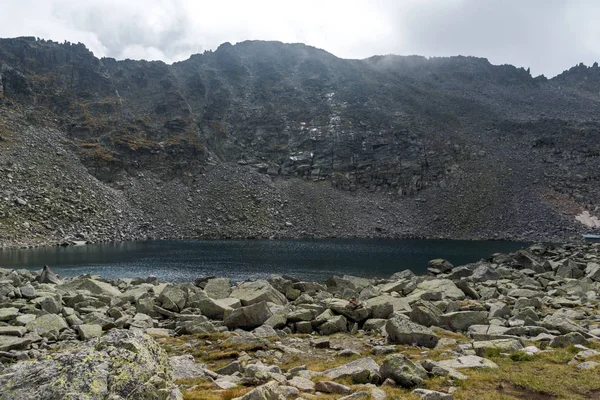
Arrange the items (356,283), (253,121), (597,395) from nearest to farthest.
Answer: (597,395) → (356,283) → (253,121)

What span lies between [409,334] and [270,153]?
128 meters

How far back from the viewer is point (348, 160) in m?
138

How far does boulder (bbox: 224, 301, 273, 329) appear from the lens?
19312 millimetres

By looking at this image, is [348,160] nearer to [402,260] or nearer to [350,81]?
[350,81]

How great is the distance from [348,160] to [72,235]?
86.4 meters

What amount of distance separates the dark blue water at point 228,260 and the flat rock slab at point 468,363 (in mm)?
33740

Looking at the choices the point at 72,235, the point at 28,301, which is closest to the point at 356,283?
the point at 28,301

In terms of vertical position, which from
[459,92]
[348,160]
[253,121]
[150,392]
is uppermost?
[459,92]

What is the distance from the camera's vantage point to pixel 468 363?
38.9 feet

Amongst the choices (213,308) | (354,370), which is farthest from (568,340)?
(213,308)

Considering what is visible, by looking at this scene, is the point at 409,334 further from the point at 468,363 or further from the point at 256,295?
the point at 256,295

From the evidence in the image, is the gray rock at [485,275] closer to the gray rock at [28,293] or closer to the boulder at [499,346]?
the boulder at [499,346]

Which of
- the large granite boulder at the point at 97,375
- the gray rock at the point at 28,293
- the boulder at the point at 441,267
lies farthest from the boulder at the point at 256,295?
the boulder at the point at 441,267

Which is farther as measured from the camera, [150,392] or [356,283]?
[356,283]
